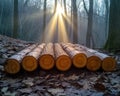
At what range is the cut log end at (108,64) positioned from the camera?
634cm

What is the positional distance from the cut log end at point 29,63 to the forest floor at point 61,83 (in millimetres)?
162

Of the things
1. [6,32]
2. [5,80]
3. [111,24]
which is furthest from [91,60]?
[6,32]

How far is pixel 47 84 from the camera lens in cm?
532

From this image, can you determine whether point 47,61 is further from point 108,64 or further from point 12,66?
point 108,64

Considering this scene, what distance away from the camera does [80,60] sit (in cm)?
631

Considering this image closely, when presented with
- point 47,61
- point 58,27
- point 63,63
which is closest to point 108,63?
point 63,63

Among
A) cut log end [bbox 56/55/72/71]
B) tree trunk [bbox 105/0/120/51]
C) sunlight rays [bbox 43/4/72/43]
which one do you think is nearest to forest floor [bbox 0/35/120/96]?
cut log end [bbox 56/55/72/71]

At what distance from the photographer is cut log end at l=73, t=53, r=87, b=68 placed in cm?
627

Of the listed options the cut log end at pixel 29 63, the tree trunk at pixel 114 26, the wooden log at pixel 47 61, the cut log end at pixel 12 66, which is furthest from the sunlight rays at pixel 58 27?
the cut log end at pixel 12 66

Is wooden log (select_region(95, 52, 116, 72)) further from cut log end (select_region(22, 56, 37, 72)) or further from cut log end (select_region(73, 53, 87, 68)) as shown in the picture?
cut log end (select_region(22, 56, 37, 72))

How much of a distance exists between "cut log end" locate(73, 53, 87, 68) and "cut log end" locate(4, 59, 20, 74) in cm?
150

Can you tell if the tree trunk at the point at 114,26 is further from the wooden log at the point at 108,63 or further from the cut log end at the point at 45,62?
the cut log end at the point at 45,62

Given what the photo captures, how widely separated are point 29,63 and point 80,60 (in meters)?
1.35

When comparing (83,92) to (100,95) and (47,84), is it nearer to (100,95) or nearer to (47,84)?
(100,95)
